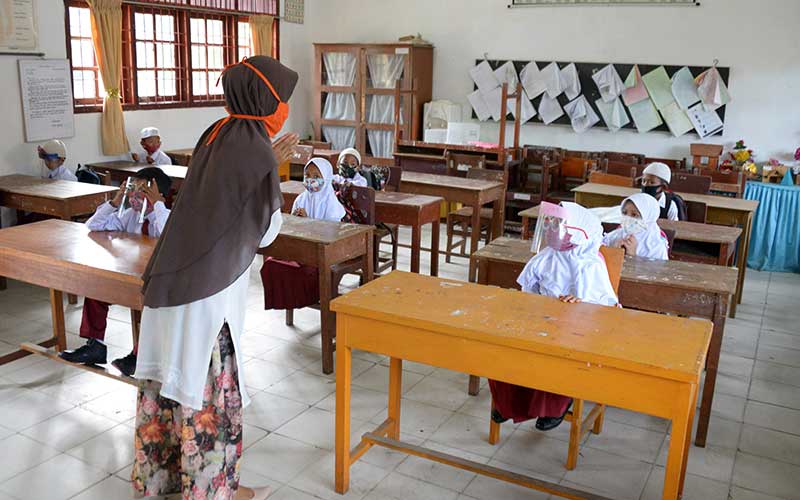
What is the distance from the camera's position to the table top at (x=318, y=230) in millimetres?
3805

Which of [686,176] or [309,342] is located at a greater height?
[686,176]

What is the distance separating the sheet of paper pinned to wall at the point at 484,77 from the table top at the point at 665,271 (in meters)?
5.07

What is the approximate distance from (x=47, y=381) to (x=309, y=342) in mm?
1457

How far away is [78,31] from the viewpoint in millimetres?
6730

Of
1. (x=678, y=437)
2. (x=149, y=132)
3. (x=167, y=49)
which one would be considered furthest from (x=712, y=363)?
(x=167, y=49)

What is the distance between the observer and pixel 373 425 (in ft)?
11.1

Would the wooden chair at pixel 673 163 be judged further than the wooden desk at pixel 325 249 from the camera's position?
Yes

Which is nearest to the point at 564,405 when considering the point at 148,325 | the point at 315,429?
the point at 315,429

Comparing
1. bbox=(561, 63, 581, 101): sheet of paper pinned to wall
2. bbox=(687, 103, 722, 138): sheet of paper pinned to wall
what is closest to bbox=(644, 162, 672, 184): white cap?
bbox=(687, 103, 722, 138): sheet of paper pinned to wall

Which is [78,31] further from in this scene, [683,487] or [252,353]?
[683,487]

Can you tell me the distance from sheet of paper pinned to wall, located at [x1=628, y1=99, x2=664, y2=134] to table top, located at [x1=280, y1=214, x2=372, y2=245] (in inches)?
189

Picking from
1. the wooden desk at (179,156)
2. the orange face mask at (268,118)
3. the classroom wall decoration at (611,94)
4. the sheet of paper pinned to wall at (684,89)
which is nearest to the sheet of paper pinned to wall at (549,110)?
the classroom wall decoration at (611,94)

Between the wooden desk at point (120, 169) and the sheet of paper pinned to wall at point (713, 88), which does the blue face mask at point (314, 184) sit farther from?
the sheet of paper pinned to wall at point (713, 88)

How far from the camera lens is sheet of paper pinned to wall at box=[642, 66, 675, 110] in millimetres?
7621
